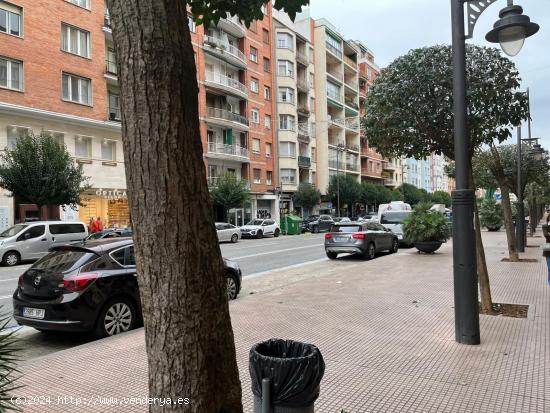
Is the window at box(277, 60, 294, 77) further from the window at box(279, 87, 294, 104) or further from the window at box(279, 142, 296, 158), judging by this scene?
the window at box(279, 142, 296, 158)

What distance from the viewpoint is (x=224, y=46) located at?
38.6 metres

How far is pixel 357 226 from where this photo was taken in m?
16.5

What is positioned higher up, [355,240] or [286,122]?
[286,122]

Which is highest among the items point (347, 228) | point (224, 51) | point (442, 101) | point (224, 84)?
point (224, 51)

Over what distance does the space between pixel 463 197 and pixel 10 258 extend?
55.4 ft

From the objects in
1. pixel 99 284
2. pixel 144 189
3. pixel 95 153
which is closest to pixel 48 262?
pixel 99 284

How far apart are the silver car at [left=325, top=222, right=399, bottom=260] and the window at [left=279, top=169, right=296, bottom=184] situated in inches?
1151

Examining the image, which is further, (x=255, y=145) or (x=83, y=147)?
(x=255, y=145)

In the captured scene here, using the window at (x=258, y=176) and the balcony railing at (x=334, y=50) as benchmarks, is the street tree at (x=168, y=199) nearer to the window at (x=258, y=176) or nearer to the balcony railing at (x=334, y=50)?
the window at (x=258, y=176)

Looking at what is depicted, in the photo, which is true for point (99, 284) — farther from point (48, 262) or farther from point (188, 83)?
point (188, 83)

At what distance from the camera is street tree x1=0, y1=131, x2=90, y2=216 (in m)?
20.1

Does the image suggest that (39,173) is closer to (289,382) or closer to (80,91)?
(80,91)

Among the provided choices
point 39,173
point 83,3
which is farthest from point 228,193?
point 83,3

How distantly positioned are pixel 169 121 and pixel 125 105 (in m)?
0.23
